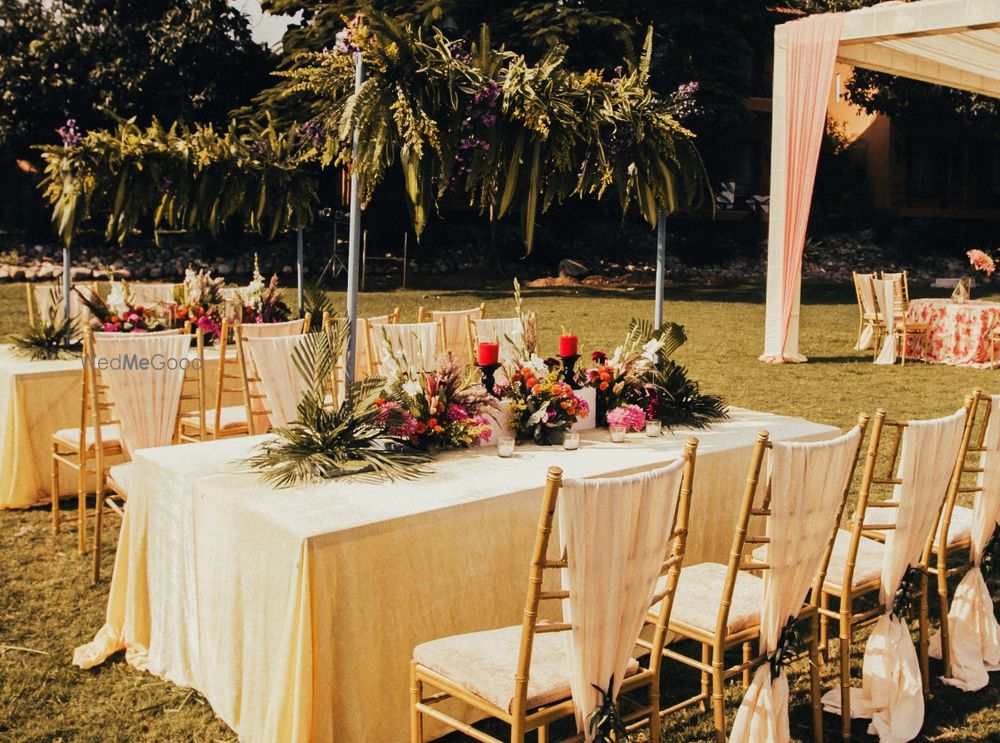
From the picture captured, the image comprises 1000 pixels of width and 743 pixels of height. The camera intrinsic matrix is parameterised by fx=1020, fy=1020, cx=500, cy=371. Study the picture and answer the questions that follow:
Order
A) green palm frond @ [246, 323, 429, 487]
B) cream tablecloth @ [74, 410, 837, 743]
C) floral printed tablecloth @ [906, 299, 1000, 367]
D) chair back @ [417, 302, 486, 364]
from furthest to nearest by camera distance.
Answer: floral printed tablecloth @ [906, 299, 1000, 367] < chair back @ [417, 302, 486, 364] < green palm frond @ [246, 323, 429, 487] < cream tablecloth @ [74, 410, 837, 743]

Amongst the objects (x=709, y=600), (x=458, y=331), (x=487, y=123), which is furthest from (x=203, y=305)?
(x=709, y=600)

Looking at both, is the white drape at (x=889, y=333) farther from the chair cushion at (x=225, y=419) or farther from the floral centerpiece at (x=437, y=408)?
the floral centerpiece at (x=437, y=408)

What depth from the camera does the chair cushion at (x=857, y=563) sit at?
3.50 metres

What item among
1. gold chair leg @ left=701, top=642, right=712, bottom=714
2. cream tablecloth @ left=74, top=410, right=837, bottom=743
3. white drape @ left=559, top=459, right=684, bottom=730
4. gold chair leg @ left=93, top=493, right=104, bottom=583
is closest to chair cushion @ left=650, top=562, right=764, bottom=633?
gold chair leg @ left=701, top=642, right=712, bottom=714

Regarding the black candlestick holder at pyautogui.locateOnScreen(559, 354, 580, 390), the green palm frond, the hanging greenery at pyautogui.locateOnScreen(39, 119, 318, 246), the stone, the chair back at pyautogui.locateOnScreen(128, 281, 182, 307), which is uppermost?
the hanging greenery at pyautogui.locateOnScreen(39, 119, 318, 246)

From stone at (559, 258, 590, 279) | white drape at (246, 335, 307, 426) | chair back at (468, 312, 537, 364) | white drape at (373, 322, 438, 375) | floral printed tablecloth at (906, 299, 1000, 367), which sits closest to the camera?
chair back at (468, 312, 537, 364)

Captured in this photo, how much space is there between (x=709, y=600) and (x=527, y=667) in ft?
3.37

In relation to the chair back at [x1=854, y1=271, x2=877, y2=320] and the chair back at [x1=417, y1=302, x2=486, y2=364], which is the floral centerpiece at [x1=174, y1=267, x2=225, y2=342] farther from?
the chair back at [x1=854, y1=271, x2=877, y2=320]

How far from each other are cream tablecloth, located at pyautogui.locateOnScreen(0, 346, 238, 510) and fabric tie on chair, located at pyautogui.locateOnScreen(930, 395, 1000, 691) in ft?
15.1

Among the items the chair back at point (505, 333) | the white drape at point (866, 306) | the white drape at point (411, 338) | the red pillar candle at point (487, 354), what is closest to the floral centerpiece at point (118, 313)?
the white drape at point (411, 338)

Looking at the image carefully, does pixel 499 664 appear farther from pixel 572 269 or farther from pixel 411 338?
pixel 572 269

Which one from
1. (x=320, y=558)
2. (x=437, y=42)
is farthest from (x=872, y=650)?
(x=437, y=42)

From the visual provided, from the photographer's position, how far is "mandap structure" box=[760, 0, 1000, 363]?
11.0m

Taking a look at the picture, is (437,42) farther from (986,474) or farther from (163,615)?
(986,474)
